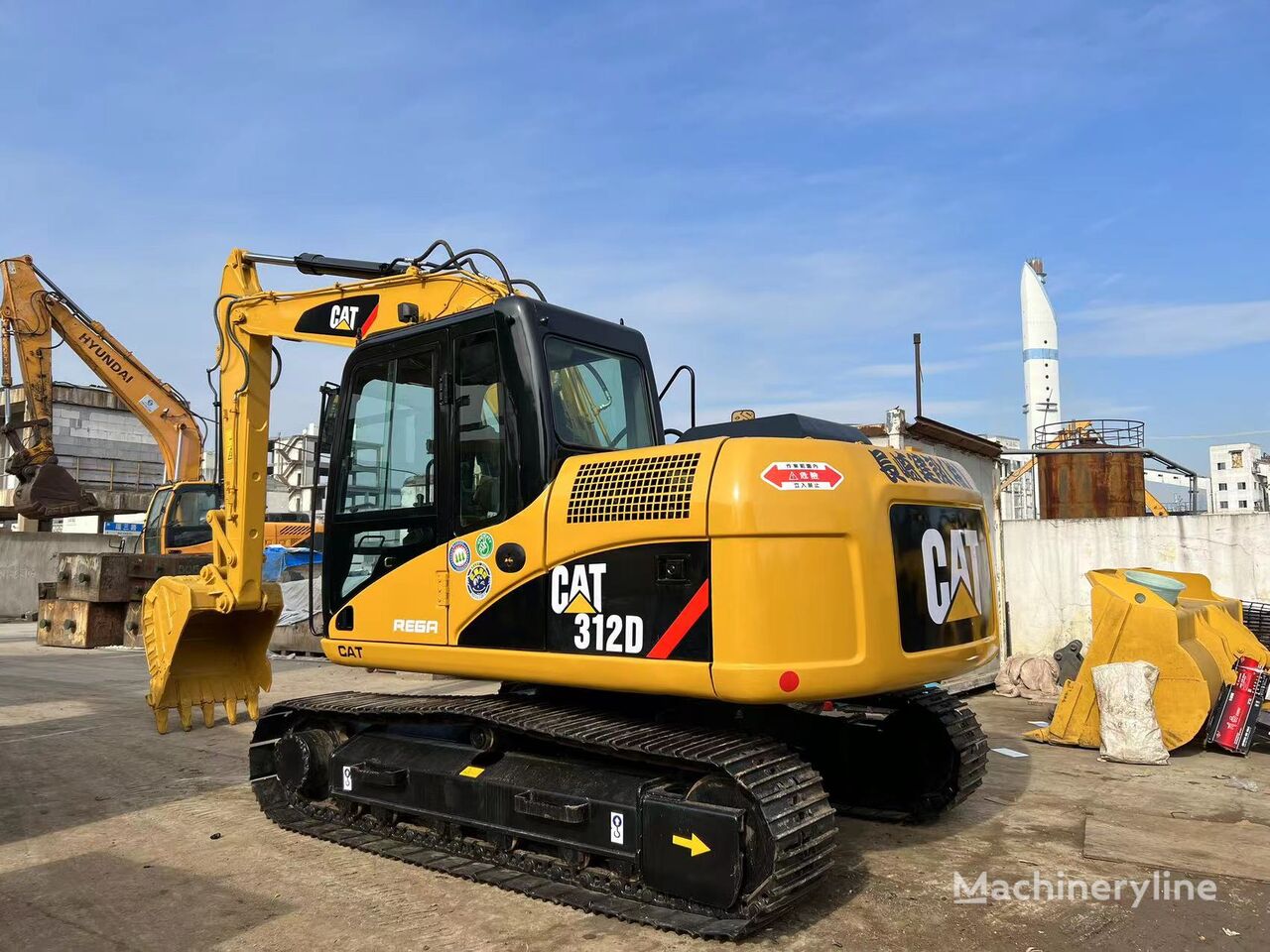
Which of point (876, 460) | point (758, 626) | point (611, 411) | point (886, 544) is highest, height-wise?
point (611, 411)

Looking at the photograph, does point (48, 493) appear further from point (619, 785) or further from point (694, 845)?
point (694, 845)

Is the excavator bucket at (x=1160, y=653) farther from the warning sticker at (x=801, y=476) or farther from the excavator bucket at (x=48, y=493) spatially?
the excavator bucket at (x=48, y=493)

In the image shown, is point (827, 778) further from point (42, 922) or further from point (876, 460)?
point (42, 922)

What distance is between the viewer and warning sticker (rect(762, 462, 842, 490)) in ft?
13.2

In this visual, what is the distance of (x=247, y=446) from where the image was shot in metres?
7.12

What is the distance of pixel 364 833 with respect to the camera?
529 cm

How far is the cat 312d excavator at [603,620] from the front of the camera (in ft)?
13.1

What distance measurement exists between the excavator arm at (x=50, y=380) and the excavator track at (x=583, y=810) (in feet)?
45.8

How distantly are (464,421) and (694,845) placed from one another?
2.34 metres

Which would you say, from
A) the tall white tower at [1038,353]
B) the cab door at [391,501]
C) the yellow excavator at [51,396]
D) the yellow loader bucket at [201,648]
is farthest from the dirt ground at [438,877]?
the tall white tower at [1038,353]

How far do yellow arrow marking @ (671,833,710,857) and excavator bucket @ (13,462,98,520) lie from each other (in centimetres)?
1754

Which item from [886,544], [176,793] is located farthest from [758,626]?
[176,793]

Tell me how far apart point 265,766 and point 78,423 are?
3619cm

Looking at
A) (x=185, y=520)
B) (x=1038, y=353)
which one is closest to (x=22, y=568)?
(x=185, y=520)
